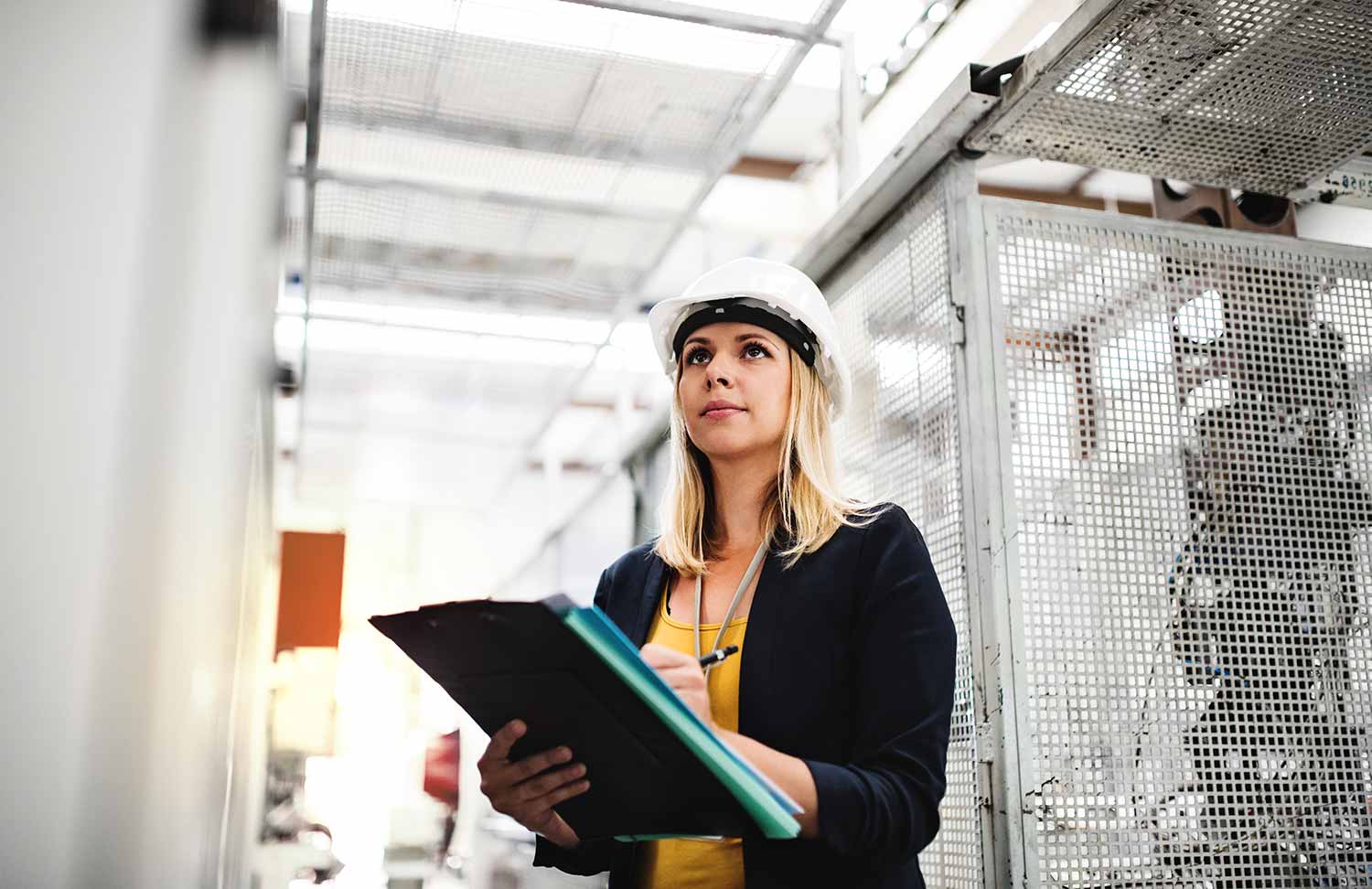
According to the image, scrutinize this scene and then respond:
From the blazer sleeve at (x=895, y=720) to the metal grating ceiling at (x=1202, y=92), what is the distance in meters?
0.90

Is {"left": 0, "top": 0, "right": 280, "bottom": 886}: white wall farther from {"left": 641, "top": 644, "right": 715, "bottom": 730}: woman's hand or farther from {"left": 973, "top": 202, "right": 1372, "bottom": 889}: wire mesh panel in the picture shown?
{"left": 973, "top": 202, "right": 1372, "bottom": 889}: wire mesh panel

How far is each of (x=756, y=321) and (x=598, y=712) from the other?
2.32 ft

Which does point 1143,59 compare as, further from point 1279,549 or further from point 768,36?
point 768,36

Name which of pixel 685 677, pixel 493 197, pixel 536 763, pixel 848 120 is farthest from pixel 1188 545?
pixel 493 197

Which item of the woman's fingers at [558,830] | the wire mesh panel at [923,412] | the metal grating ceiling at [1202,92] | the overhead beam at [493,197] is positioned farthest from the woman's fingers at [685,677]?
the overhead beam at [493,197]

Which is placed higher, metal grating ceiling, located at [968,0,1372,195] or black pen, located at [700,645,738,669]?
metal grating ceiling, located at [968,0,1372,195]

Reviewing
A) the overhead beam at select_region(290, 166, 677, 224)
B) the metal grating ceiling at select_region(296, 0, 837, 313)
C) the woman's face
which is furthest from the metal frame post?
the overhead beam at select_region(290, 166, 677, 224)

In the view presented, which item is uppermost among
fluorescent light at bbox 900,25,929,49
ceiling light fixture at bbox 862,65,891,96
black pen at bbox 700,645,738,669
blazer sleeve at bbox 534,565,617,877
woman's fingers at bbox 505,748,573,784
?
fluorescent light at bbox 900,25,929,49

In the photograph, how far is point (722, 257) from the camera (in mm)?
7723

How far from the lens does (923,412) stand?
2148 mm

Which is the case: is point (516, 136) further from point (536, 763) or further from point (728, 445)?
point (536, 763)

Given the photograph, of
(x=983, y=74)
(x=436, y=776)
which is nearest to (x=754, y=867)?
(x=983, y=74)

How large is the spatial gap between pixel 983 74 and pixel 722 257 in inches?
231

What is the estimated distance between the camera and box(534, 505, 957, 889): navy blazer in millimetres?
1211
